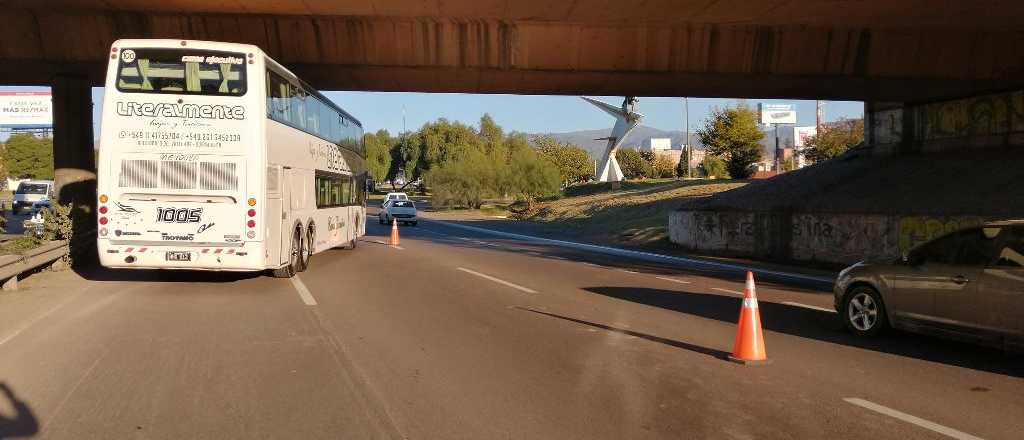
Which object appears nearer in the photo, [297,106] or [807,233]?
[297,106]

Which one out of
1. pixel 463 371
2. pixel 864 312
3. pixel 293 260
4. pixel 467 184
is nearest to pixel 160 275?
pixel 293 260

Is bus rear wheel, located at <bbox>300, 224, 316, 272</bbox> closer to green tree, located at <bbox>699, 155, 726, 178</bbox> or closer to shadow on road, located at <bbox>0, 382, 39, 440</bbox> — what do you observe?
shadow on road, located at <bbox>0, 382, 39, 440</bbox>

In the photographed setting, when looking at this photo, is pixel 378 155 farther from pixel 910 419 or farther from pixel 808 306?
pixel 910 419

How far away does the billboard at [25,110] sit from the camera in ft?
217

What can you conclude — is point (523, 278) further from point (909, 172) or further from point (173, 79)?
point (909, 172)

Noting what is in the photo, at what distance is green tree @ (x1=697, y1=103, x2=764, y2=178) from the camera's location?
193ft

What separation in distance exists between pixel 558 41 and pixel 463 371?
1184 cm

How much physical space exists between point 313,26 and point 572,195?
57.2 metres

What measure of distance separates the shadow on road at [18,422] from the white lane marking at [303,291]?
6.02 meters

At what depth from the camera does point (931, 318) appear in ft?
29.2

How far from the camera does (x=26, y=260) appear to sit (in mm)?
14180

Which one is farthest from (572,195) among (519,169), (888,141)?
(888,141)

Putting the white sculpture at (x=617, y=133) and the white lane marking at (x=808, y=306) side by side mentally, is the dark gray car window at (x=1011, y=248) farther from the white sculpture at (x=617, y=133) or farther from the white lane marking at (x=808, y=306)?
the white sculpture at (x=617, y=133)

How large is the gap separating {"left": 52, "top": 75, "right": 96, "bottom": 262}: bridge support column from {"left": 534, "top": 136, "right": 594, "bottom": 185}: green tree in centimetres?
8832
